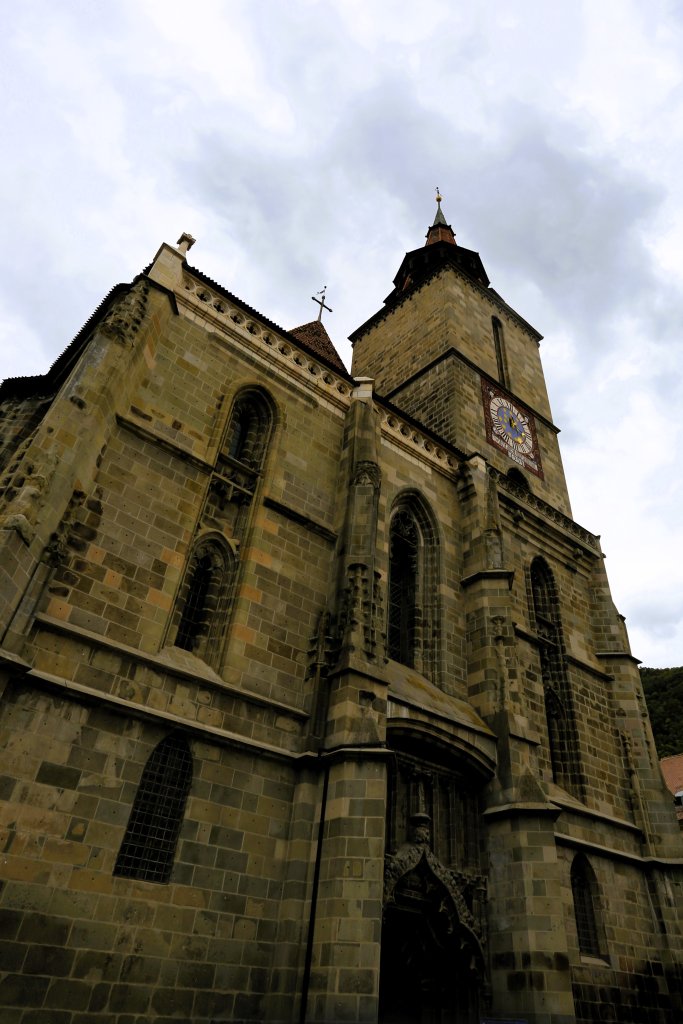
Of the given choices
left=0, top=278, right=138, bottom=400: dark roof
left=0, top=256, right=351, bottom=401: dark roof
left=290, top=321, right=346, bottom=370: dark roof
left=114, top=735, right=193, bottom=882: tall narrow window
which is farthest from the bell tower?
left=114, top=735, right=193, bottom=882: tall narrow window

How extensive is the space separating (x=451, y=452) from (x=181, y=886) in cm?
1123

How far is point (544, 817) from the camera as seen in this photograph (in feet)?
36.1

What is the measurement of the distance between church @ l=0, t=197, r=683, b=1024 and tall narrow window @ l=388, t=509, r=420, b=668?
6cm

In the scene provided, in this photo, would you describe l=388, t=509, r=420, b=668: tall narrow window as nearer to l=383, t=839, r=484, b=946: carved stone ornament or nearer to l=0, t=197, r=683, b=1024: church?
l=0, t=197, r=683, b=1024: church

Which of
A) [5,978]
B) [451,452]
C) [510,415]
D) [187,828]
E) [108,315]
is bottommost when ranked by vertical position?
[5,978]

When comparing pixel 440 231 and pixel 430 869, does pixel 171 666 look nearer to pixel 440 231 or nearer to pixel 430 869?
pixel 430 869

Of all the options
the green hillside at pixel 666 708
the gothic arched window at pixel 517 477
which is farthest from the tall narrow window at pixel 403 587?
the green hillside at pixel 666 708

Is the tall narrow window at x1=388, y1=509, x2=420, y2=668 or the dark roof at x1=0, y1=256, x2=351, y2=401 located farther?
the tall narrow window at x1=388, y1=509, x2=420, y2=668

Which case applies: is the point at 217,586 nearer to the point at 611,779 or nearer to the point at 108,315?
the point at 108,315

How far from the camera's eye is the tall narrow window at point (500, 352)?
2228cm

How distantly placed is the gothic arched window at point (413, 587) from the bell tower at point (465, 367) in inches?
124

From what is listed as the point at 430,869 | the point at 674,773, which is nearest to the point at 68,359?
the point at 430,869

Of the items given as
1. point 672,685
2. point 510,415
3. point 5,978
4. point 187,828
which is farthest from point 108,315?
point 672,685

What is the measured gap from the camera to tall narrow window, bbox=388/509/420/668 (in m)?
13.5
